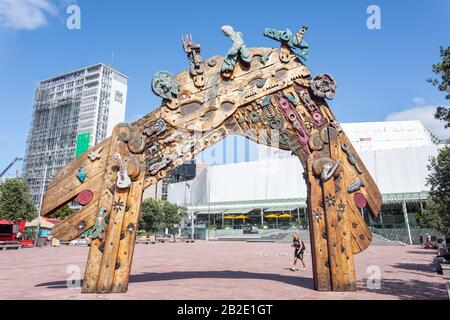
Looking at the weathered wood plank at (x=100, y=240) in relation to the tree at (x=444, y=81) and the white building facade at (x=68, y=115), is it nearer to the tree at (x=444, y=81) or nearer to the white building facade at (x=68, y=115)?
the tree at (x=444, y=81)

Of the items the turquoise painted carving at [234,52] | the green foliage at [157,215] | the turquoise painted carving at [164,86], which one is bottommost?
the green foliage at [157,215]

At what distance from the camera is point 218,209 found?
5738cm

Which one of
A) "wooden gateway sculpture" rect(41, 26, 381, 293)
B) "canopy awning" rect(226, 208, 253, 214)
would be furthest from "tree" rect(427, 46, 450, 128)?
"canopy awning" rect(226, 208, 253, 214)

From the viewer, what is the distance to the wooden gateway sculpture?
730cm

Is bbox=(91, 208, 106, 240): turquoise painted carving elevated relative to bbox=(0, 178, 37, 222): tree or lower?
lower

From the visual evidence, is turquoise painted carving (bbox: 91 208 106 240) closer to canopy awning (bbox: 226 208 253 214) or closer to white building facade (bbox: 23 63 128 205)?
canopy awning (bbox: 226 208 253 214)

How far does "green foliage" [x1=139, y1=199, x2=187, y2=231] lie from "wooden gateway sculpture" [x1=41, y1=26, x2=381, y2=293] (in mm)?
34357

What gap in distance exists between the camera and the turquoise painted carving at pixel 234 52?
8188 mm

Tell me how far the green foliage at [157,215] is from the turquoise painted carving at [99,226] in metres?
34.5

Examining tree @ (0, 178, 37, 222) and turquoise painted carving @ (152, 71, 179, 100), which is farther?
tree @ (0, 178, 37, 222)

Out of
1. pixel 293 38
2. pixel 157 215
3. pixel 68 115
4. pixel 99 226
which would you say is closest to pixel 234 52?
pixel 293 38

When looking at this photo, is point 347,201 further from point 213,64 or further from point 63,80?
point 63,80

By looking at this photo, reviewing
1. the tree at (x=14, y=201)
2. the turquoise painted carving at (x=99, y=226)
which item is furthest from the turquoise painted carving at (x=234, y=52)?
the tree at (x=14, y=201)
